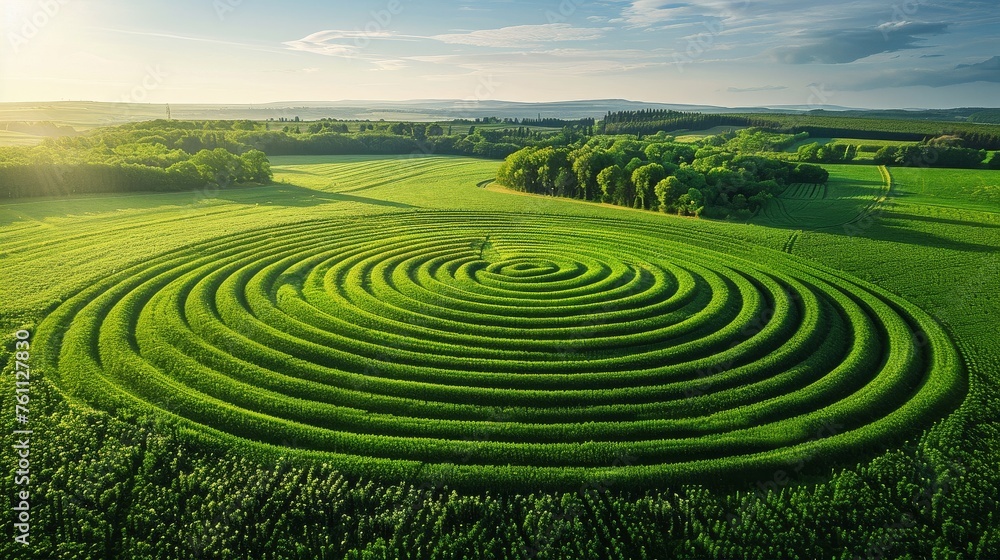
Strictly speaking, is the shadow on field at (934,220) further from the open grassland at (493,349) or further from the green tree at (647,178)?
the open grassland at (493,349)

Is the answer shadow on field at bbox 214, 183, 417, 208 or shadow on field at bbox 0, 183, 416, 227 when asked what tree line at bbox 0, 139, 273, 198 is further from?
shadow on field at bbox 214, 183, 417, 208

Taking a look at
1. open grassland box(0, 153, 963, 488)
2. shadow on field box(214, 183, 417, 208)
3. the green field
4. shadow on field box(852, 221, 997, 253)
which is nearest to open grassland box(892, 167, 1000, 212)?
shadow on field box(852, 221, 997, 253)

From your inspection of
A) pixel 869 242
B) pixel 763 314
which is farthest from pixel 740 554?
pixel 869 242

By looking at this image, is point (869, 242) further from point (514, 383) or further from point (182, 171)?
point (182, 171)

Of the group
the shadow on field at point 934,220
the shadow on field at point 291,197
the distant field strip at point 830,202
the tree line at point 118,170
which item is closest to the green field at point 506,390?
the distant field strip at point 830,202

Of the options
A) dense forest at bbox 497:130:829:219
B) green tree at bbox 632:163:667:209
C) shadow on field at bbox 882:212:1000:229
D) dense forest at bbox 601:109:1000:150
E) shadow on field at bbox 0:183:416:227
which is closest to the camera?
shadow on field at bbox 0:183:416:227

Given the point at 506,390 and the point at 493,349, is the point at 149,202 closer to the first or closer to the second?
the point at 493,349

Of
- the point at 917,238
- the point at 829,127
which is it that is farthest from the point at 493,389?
the point at 829,127
